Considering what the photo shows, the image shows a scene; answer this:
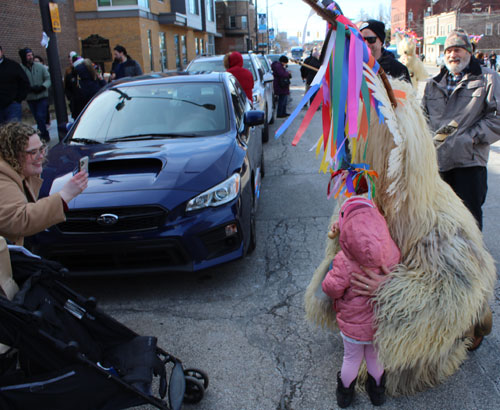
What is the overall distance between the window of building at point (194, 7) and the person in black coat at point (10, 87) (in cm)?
3055

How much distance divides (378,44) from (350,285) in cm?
256

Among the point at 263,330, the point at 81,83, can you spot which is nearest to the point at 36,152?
the point at 263,330

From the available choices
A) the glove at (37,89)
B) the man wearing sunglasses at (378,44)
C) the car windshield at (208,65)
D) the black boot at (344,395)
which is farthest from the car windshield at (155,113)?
the car windshield at (208,65)

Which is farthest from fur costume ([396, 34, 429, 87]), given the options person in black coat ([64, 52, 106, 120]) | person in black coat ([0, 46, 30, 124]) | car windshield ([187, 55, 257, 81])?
person in black coat ([0, 46, 30, 124])

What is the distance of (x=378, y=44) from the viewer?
3.96 meters

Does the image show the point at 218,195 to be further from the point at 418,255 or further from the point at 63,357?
the point at 63,357

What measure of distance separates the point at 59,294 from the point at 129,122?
2653 mm

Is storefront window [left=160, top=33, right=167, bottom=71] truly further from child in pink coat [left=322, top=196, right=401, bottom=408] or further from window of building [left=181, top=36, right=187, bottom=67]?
child in pink coat [left=322, top=196, right=401, bottom=408]

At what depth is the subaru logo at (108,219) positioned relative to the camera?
334 cm

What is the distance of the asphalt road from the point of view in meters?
2.54

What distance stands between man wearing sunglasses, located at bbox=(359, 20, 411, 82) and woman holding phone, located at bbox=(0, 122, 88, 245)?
267 centimetres

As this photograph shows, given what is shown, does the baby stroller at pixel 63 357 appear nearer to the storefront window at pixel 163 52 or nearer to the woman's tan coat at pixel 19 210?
the woman's tan coat at pixel 19 210

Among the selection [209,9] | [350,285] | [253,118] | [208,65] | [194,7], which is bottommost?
[350,285]

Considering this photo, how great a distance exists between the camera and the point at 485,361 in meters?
2.78
